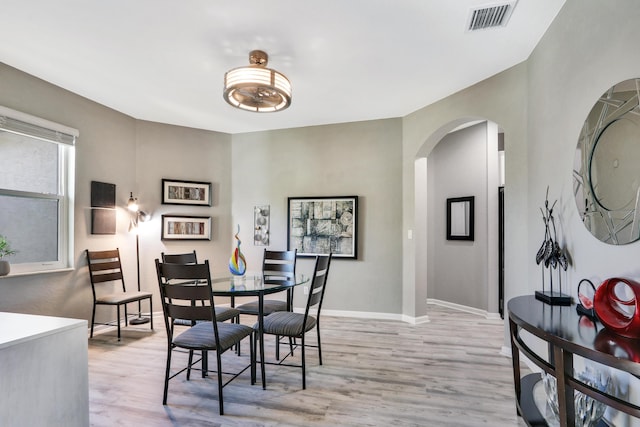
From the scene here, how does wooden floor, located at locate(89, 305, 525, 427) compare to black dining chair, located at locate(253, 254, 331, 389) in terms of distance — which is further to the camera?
black dining chair, located at locate(253, 254, 331, 389)

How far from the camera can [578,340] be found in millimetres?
1229

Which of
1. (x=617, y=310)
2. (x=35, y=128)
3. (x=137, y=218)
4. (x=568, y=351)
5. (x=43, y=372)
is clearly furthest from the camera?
(x=137, y=218)

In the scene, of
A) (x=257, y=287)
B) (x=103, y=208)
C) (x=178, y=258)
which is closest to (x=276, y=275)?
(x=257, y=287)

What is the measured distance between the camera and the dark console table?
42.0 inches

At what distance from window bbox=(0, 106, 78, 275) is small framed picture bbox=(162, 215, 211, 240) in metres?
1.15

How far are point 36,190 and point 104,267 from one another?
3.47 feet

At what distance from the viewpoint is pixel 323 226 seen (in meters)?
4.72

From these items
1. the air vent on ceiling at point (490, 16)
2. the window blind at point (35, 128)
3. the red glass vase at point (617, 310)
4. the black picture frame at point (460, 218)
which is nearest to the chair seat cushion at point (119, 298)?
the window blind at point (35, 128)

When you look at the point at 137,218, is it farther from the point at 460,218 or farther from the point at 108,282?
the point at 460,218

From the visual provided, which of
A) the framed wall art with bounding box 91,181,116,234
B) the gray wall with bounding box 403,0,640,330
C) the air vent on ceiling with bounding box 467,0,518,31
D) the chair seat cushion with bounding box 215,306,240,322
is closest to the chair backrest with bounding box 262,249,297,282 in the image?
the chair seat cushion with bounding box 215,306,240,322

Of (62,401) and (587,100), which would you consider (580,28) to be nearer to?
(587,100)

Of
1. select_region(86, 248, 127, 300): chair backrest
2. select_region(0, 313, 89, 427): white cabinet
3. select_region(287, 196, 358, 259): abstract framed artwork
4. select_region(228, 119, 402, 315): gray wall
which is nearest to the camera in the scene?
select_region(0, 313, 89, 427): white cabinet

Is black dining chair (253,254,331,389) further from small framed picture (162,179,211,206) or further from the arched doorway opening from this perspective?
small framed picture (162,179,211,206)

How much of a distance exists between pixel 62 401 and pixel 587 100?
3.18 m
